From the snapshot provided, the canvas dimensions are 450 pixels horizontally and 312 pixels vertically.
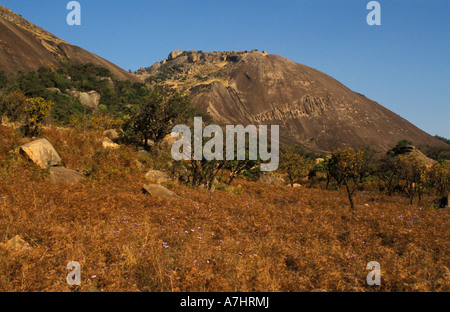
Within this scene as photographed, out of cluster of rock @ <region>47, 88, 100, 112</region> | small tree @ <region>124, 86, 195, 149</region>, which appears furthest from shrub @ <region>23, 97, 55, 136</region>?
cluster of rock @ <region>47, 88, 100, 112</region>

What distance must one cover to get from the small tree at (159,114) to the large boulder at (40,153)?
8.16 m

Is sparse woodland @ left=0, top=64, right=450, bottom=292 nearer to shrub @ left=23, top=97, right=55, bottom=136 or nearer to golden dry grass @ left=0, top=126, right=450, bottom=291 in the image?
golden dry grass @ left=0, top=126, right=450, bottom=291

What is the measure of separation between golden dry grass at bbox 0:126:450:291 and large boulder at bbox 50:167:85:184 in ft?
1.08

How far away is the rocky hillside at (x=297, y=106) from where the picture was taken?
9738 centimetres

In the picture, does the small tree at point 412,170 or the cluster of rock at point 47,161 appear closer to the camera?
the cluster of rock at point 47,161

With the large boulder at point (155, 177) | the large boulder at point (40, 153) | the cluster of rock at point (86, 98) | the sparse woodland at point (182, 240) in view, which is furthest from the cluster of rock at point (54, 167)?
the cluster of rock at point (86, 98)

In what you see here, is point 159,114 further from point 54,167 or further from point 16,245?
point 16,245

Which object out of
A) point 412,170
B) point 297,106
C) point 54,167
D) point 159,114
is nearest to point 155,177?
point 54,167

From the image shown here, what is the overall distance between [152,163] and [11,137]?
22.9ft

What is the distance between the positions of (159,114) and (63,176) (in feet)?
31.9

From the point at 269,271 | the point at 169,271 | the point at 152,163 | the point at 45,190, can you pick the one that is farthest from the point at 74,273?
the point at 152,163

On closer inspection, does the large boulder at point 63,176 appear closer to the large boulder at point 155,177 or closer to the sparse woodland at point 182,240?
the sparse woodland at point 182,240

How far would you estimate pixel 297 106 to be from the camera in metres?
111

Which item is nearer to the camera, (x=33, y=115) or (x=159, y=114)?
(x=33, y=115)
